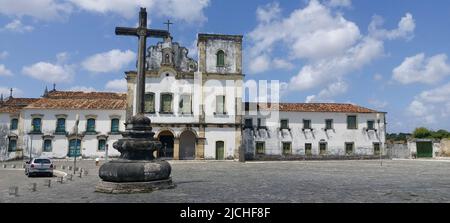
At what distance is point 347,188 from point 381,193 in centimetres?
145

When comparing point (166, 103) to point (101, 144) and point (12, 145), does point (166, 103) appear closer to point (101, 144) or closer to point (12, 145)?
point (101, 144)

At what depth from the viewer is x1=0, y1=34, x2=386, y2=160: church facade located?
3247 cm

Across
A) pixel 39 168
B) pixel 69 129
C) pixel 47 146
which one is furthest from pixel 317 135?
pixel 47 146

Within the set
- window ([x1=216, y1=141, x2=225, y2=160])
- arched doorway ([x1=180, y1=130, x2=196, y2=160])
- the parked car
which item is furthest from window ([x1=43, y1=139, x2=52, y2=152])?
the parked car

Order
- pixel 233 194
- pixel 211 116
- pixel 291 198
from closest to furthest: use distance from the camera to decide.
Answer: pixel 291 198 → pixel 233 194 → pixel 211 116

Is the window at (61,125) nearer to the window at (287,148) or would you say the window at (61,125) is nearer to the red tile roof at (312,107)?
the red tile roof at (312,107)

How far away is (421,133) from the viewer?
5597cm

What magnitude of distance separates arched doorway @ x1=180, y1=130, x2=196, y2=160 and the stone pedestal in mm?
21471

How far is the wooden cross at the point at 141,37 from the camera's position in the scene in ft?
39.4

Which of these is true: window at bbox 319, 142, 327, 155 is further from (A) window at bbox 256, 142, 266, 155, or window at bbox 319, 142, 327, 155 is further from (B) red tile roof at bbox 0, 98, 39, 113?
(B) red tile roof at bbox 0, 98, 39, 113

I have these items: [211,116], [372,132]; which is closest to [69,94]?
[211,116]

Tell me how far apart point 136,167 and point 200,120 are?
21.6m

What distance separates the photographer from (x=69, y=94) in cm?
4238
